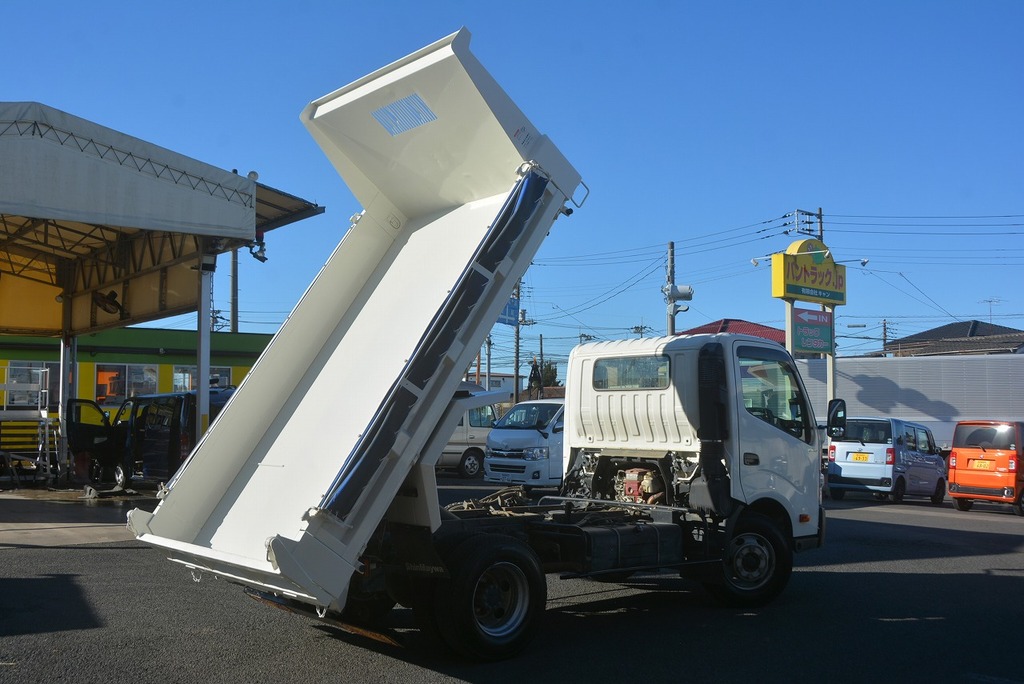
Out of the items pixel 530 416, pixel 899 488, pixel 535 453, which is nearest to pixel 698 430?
pixel 535 453

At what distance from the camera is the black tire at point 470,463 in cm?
2316

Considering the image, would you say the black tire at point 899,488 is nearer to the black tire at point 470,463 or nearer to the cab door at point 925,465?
the cab door at point 925,465

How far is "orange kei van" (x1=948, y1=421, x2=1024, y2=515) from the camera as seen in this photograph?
696 inches

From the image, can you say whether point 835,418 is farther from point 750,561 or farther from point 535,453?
point 535,453

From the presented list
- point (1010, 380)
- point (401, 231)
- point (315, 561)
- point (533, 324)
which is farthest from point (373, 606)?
point (533, 324)

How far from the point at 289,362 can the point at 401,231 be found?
1479 millimetres

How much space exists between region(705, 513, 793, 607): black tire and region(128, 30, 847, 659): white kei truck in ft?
0.07

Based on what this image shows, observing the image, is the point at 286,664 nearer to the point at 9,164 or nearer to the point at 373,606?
the point at 373,606

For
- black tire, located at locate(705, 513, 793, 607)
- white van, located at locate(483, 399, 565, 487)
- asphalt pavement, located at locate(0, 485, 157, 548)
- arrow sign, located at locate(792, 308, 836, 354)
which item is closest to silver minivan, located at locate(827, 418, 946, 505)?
white van, located at locate(483, 399, 565, 487)

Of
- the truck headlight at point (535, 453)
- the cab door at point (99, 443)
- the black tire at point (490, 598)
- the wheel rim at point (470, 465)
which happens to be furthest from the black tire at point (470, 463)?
the black tire at point (490, 598)

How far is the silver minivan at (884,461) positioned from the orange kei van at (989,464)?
948mm

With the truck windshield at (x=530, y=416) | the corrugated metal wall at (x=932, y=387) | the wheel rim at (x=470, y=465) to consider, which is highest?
the corrugated metal wall at (x=932, y=387)

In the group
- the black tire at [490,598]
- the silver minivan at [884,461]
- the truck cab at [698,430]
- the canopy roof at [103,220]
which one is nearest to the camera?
the black tire at [490,598]

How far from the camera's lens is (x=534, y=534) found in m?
7.32
